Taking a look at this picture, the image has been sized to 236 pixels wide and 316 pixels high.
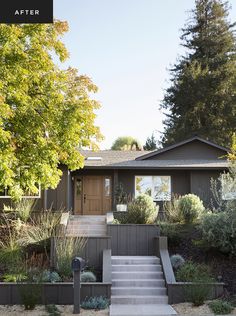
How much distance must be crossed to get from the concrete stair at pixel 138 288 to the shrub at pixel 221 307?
0.93m

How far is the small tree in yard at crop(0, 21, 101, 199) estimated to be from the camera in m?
13.6

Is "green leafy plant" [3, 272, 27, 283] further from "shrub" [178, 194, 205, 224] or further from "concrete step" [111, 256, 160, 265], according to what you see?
"shrub" [178, 194, 205, 224]

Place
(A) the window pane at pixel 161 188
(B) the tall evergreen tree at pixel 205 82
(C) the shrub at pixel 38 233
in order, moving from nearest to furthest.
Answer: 1. (C) the shrub at pixel 38 233
2. (A) the window pane at pixel 161 188
3. (B) the tall evergreen tree at pixel 205 82

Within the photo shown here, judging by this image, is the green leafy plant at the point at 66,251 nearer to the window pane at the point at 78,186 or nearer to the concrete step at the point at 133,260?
the concrete step at the point at 133,260

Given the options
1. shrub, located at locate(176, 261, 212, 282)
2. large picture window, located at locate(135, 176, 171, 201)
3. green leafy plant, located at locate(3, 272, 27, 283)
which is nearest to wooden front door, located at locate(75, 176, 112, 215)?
large picture window, located at locate(135, 176, 171, 201)

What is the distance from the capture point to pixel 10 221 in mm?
17625

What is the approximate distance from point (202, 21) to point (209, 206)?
2669cm

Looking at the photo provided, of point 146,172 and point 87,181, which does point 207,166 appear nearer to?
point 146,172

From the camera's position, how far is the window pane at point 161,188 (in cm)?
2298

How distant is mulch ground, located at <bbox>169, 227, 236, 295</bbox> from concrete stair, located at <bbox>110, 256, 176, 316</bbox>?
36.0 inches

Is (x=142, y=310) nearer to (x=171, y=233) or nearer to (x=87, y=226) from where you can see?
(x=171, y=233)

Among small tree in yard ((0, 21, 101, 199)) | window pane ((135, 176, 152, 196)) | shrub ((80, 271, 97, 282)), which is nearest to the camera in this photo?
shrub ((80, 271, 97, 282))

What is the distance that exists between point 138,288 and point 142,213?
4.48 metres

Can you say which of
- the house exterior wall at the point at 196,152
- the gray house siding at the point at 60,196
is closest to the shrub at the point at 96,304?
the gray house siding at the point at 60,196
